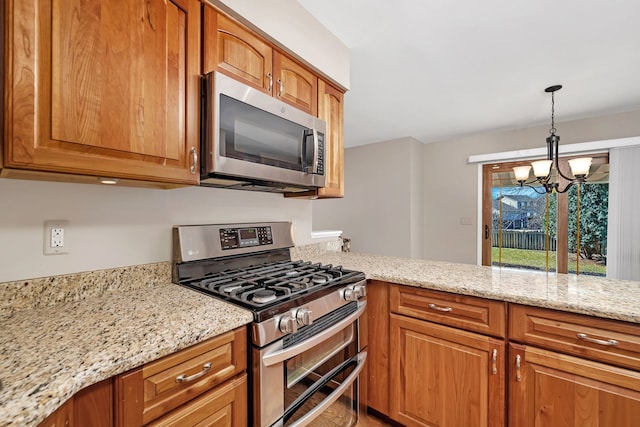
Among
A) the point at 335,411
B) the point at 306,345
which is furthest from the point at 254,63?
the point at 335,411

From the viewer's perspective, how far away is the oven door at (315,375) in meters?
1.01

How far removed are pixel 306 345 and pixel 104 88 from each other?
1138mm

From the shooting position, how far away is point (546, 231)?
3.54m

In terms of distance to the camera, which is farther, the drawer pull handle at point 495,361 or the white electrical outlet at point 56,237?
the drawer pull handle at point 495,361

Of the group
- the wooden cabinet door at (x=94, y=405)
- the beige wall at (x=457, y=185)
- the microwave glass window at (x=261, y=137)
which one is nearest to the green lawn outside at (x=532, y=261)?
the beige wall at (x=457, y=185)

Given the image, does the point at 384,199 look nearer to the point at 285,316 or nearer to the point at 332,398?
the point at 332,398

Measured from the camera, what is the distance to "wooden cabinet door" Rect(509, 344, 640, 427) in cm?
105

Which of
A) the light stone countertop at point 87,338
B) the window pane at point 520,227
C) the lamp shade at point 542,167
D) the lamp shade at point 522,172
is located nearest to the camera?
the light stone countertop at point 87,338

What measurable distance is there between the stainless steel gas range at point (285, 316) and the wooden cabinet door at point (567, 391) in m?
0.72

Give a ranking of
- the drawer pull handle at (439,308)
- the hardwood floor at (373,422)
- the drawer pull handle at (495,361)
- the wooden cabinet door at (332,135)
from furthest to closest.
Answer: the wooden cabinet door at (332,135), the hardwood floor at (373,422), the drawer pull handle at (439,308), the drawer pull handle at (495,361)

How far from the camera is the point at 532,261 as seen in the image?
145 inches

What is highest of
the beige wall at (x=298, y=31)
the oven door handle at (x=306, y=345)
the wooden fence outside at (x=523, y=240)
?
the beige wall at (x=298, y=31)

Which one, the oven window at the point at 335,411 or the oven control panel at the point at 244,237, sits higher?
the oven control panel at the point at 244,237

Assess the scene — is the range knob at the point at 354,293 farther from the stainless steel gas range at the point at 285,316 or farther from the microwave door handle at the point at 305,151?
the microwave door handle at the point at 305,151
